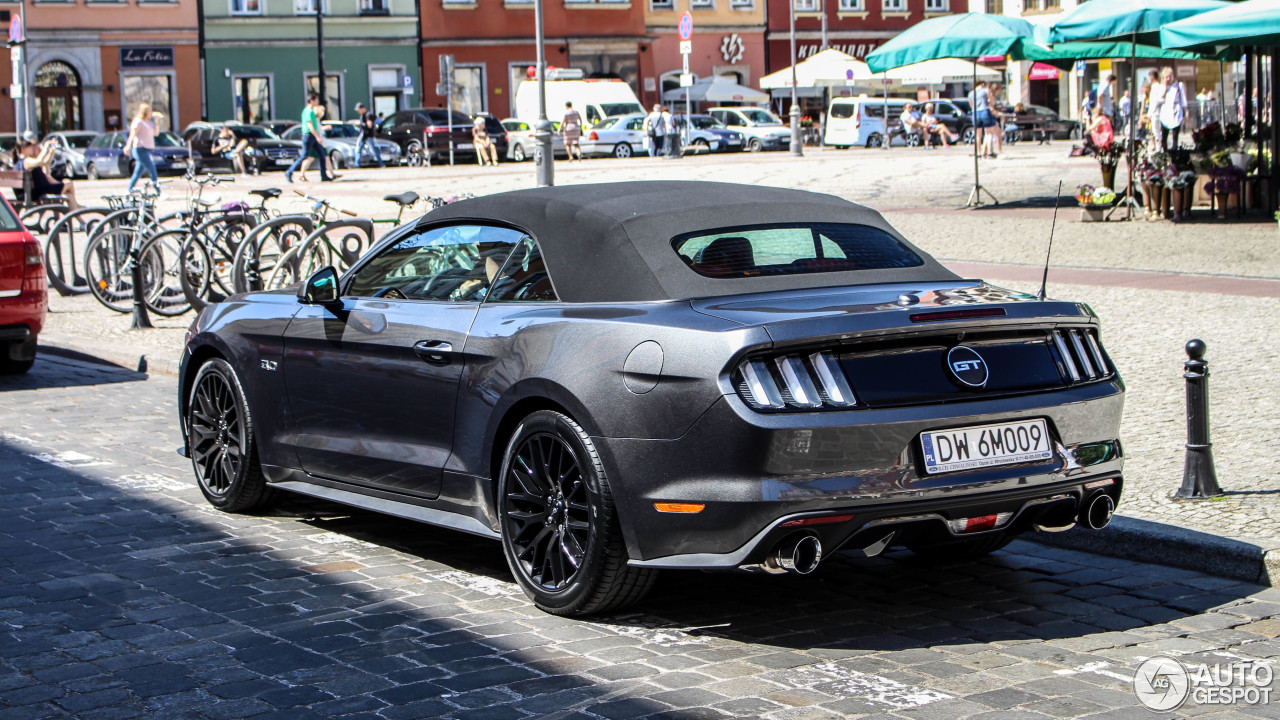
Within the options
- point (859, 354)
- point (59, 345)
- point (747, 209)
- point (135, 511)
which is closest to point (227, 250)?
point (59, 345)

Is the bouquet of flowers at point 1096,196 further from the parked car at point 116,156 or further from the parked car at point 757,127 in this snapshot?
the parked car at point 757,127

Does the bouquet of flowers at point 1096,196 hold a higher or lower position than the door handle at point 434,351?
higher

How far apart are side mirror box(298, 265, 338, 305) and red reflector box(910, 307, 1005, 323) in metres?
2.50

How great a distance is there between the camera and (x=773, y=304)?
498 centimetres

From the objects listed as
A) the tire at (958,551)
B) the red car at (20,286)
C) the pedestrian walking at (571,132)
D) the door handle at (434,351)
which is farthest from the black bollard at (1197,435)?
the pedestrian walking at (571,132)

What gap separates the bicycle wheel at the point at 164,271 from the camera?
14.1 metres

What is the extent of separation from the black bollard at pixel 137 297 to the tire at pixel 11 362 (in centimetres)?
158

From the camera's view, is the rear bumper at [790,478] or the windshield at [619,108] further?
the windshield at [619,108]

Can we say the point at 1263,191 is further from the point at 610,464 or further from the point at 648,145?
the point at 648,145

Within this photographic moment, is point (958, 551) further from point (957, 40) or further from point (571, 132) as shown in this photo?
point (571, 132)

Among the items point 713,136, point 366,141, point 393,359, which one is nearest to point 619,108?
point 713,136

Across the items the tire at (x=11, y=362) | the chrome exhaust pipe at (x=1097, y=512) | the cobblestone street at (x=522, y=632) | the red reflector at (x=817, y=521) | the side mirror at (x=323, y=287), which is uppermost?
the side mirror at (x=323, y=287)

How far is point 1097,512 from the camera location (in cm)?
514

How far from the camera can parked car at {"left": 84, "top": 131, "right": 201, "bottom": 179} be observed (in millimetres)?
44406
